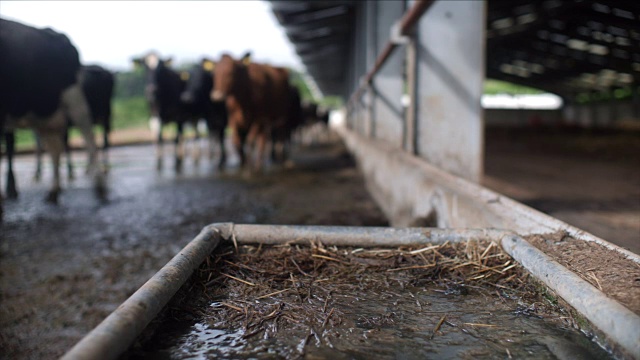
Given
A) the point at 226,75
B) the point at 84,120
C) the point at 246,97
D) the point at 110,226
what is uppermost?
the point at 226,75

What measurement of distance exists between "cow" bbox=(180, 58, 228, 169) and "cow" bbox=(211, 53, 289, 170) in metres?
1.22

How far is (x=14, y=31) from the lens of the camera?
5102mm

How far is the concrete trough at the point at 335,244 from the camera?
1168 millimetres

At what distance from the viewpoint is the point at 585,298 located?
1400mm

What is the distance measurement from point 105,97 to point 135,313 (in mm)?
9792

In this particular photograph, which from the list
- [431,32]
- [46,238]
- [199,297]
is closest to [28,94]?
[46,238]

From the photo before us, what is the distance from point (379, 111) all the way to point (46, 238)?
18.9 ft

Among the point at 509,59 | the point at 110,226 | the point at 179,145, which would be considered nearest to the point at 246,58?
the point at 179,145

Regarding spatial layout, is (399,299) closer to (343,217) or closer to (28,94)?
(343,217)

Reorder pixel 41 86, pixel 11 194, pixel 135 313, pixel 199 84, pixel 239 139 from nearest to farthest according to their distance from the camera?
pixel 135 313 → pixel 41 86 → pixel 11 194 → pixel 239 139 → pixel 199 84

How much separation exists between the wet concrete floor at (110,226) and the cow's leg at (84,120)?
20 cm

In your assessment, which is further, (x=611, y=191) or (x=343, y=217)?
(x=343, y=217)

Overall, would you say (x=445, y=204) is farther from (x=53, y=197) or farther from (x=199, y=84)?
(x=199, y=84)

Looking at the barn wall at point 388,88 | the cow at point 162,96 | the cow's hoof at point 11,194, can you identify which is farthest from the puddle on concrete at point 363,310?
the cow at point 162,96
